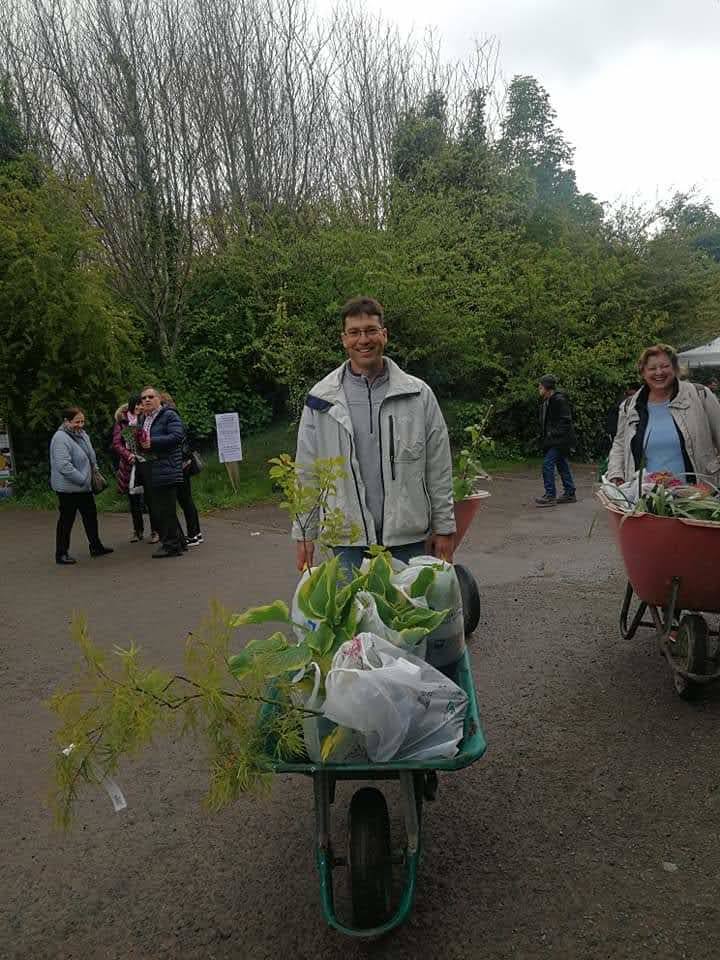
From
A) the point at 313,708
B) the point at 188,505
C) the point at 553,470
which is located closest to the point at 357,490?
the point at 313,708

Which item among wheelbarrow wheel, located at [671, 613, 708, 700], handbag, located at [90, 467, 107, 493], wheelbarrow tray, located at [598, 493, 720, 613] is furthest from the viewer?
handbag, located at [90, 467, 107, 493]

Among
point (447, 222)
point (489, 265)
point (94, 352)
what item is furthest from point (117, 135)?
point (489, 265)

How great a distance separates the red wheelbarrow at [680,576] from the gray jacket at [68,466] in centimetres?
594

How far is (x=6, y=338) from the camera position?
1316 cm

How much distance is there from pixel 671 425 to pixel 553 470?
6598 millimetres

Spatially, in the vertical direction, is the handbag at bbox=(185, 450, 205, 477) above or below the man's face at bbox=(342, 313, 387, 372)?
below

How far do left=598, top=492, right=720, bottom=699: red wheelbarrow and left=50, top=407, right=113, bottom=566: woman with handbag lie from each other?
6.00 m

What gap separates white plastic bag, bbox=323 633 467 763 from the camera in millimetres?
2275

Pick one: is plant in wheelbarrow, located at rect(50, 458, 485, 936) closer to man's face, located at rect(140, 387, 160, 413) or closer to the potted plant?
the potted plant

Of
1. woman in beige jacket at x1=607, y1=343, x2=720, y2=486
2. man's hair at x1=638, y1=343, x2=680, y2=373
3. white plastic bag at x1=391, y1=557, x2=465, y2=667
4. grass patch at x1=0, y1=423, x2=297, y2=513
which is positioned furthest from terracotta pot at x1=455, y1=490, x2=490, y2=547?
grass patch at x1=0, y1=423, x2=297, y2=513

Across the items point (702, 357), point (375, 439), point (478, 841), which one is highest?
point (702, 357)

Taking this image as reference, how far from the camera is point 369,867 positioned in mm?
2418

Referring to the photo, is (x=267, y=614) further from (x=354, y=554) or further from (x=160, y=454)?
(x=160, y=454)

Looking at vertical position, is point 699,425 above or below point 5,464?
above
